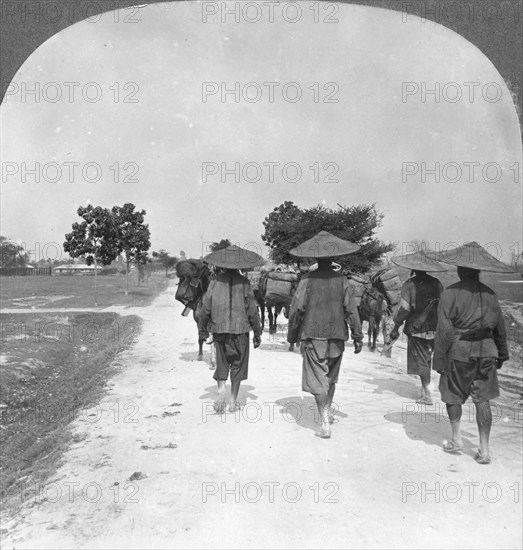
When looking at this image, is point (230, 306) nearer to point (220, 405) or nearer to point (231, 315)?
point (231, 315)

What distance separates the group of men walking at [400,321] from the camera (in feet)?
14.6

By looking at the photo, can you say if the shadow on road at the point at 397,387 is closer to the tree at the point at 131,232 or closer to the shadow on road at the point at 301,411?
the shadow on road at the point at 301,411

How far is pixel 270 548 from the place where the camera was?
3.01 metres

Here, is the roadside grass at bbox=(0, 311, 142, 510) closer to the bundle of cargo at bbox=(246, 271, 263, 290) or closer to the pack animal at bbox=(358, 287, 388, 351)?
the bundle of cargo at bbox=(246, 271, 263, 290)

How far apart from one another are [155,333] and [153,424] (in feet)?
27.6

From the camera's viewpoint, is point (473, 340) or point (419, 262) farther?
point (419, 262)

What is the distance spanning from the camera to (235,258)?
5.97 metres

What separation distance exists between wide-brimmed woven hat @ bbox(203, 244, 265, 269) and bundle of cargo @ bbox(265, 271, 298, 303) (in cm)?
568

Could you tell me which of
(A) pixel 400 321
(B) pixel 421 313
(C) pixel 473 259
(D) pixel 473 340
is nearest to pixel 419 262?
(B) pixel 421 313

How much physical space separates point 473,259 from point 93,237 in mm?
23641

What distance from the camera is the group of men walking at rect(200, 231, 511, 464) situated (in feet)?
14.6

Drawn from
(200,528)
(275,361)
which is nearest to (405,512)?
(200,528)

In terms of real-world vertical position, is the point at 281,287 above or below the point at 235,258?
below

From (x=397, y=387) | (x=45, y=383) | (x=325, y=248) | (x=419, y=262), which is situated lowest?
(x=45, y=383)
